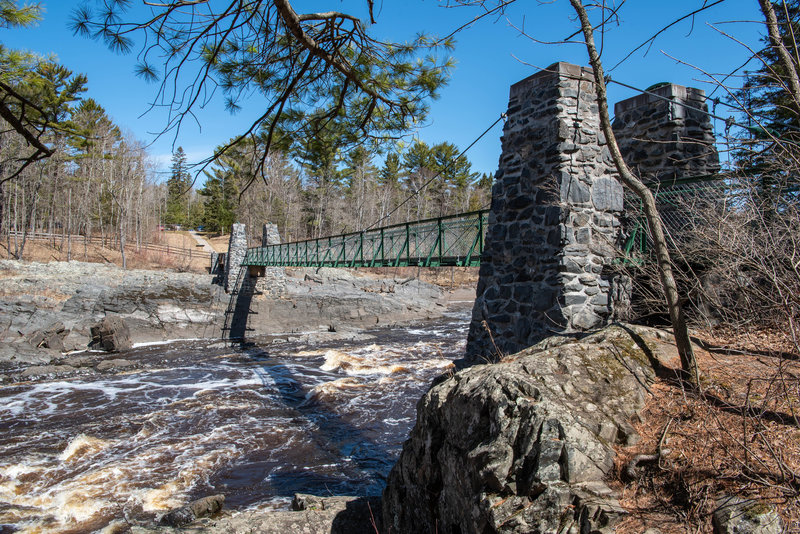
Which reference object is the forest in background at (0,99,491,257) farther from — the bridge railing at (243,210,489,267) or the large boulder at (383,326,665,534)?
the large boulder at (383,326,665,534)

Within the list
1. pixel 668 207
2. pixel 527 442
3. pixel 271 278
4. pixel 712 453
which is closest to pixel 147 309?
pixel 271 278

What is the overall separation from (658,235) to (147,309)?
62.1ft

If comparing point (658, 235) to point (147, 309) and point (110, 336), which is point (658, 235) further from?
point (147, 309)

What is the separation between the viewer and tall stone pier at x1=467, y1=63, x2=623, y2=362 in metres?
4.66

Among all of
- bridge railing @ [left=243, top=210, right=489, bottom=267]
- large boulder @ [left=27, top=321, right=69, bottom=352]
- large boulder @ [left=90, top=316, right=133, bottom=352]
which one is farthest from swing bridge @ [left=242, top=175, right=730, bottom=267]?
large boulder @ [left=27, top=321, right=69, bottom=352]

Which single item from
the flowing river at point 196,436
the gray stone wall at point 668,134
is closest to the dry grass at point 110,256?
the flowing river at point 196,436

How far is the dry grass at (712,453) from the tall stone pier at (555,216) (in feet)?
6.52

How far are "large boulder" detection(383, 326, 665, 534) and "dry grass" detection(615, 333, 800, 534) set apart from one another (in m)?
0.11

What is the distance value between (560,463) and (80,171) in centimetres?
3423

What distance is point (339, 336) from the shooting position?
17.3 m

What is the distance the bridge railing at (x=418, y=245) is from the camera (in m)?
6.95

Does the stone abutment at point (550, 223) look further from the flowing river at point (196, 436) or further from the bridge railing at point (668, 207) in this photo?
the flowing river at point (196, 436)

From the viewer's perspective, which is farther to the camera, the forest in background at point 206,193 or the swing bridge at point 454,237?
the forest in background at point 206,193

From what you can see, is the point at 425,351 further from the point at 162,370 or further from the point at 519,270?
the point at 519,270
